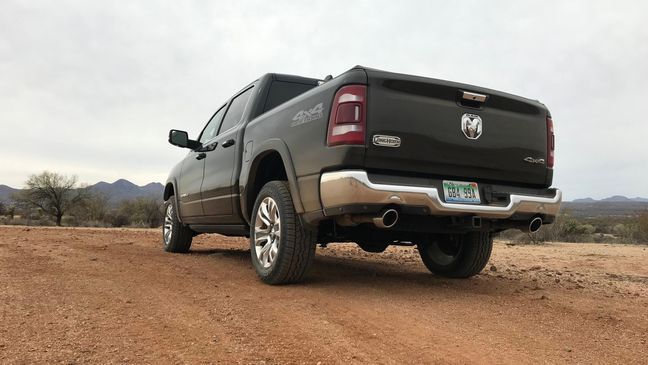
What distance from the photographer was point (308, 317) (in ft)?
10.5

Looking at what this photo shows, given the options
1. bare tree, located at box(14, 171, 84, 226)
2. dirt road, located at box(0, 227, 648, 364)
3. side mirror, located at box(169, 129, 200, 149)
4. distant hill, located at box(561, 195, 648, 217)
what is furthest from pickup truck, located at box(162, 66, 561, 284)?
bare tree, located at box(14, 171, 84, 226)

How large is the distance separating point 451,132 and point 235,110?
3137 mm

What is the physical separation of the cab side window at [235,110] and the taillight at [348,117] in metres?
2.37

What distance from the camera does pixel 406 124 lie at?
3715 millimetres

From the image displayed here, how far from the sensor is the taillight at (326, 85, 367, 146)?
3566 mm

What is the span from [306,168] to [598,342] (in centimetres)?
231

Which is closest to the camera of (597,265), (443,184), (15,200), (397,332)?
(397,332)

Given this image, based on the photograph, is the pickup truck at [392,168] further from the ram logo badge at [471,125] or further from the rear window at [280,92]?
the rear window at [280,92]

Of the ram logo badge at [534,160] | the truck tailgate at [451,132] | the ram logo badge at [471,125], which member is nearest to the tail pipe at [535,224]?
the truck tailgate at [451,132]

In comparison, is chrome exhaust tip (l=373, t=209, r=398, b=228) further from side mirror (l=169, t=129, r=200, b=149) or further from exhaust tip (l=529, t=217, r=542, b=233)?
side mirror (l=169, t=129, r=200, b=149)

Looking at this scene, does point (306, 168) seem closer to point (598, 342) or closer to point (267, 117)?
point (267, 117)

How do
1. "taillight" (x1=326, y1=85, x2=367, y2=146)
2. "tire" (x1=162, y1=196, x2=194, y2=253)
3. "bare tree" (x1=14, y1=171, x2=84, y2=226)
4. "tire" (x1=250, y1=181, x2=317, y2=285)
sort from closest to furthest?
"taillight" (x1=326, y1=85, x2=367, y2=146), "tire" (x1=250, y1=181, x2=317, y2=285), "tire" (x1=162, y1=196, x2=194, y2=253), "bare tree" (x1=14, y1=171, x2=84, y2=226)

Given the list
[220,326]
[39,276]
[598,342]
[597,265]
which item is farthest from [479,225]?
[597,265]

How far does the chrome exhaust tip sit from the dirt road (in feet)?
1.97
